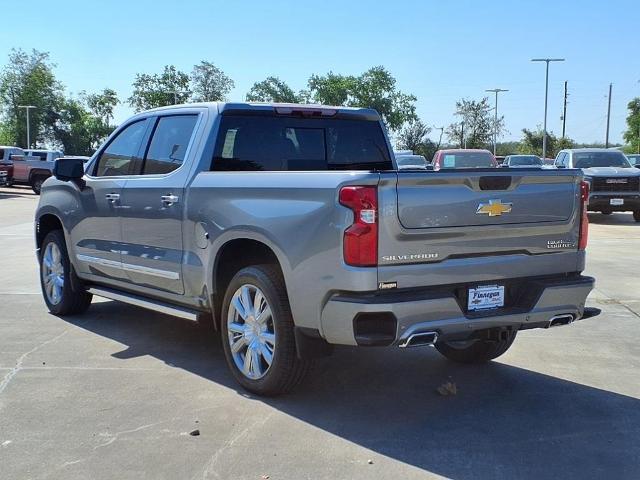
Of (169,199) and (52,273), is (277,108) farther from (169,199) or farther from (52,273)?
(52,273)

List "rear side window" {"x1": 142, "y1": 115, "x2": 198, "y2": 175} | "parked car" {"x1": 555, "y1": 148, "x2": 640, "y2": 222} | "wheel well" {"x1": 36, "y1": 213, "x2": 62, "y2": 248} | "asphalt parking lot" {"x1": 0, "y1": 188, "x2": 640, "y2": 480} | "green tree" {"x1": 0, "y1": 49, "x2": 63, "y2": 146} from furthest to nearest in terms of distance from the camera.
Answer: "green tree" {"x1": 0, "y1": 49, "x2": 63, "y2": 146} → "parked car" {"x1": 555, "y1": 148, "x2": 640, "y2": 222} → "wheel well" {"x1": 36, "y1": 213, "x2": 62, "y2": 248} → "rear side window" {"x1": 142, "y1": 115, "x2": 198, "y2": 175} → "asphalt parking lot" {"x1": 0, "y1": 188, "x2": 640, "y2": 480}

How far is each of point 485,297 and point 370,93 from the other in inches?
3638

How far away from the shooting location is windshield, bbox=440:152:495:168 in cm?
1867

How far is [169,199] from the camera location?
16.9 ft

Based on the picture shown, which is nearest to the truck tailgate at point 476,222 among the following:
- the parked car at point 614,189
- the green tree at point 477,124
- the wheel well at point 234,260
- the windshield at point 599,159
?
the wheel well at point 234,260

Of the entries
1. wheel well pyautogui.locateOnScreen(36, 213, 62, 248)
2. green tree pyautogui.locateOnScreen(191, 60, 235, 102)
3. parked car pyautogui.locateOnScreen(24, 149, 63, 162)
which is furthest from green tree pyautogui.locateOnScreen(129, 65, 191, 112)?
wheel well pyautogui.locateOnScreen(36, 213, 62, 248)

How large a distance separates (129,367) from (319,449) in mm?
2128

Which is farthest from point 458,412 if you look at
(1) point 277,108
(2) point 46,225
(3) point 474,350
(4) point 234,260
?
(2) point 46,225

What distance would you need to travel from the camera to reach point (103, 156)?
638 centimetres

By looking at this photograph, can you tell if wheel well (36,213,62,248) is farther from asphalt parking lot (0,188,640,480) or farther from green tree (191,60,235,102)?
green tree (191,60,235,102)

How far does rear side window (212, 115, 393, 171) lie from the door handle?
15.2 inches

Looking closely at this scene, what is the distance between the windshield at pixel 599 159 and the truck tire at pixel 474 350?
14982mm

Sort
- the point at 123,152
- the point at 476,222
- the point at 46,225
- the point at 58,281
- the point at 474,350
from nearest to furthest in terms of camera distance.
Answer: the point at 476,222 < the point at 474,350 < the point at 123,152 < the point at 58,281 < the point at 46,225

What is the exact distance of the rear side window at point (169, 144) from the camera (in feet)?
17.5
